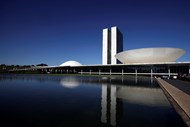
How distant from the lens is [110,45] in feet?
365

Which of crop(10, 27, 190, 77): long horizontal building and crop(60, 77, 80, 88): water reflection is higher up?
crop(10, 27, 190, 77): long horizontal building

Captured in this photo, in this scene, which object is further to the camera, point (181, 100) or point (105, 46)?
point (105, 46)

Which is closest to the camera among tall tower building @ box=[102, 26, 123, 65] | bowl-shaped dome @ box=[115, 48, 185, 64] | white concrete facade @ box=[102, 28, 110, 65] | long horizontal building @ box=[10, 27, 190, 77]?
long horizontal building @ box=[10, 27, 190, 77]

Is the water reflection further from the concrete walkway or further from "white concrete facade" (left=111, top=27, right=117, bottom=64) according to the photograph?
"white concrete facade" (left=111, top=27, right=117, bottom=64)

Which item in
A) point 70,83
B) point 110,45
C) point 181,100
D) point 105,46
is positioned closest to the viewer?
point 181,100

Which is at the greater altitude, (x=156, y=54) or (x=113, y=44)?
(x=113, y=44)

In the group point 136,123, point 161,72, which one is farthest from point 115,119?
point 161,72

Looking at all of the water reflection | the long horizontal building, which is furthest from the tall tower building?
the water reflection

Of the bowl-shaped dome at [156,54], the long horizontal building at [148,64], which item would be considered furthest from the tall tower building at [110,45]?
the bowl-shaped dome at [156,54]

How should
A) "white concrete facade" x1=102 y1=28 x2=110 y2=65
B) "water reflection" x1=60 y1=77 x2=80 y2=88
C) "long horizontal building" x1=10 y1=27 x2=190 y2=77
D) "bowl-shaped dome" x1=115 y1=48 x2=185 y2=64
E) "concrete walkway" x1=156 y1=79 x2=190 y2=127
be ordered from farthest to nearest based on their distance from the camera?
"white concrete facade" x1=102 y1=28 x2=110 y2=65, "bowl-shaped dome" x1=115 y1=48 x2=185 y2=64, "long horizontal building" x1=10 y1=27 x2=190 y2=77, "water reflection" x1=60 y1=77 x2=80 y2=88, "concrete walkway" x1=156 y1=79 x2=190 y2=127

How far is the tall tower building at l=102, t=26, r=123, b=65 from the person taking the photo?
10806 cm

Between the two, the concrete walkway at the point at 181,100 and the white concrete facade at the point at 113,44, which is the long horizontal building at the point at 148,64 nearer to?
the concrete walkway at the point at 181,100

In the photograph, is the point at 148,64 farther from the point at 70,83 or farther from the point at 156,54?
the point at 70,83

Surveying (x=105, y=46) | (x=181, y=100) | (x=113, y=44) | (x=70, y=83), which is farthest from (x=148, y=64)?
(x=113, y=44)
